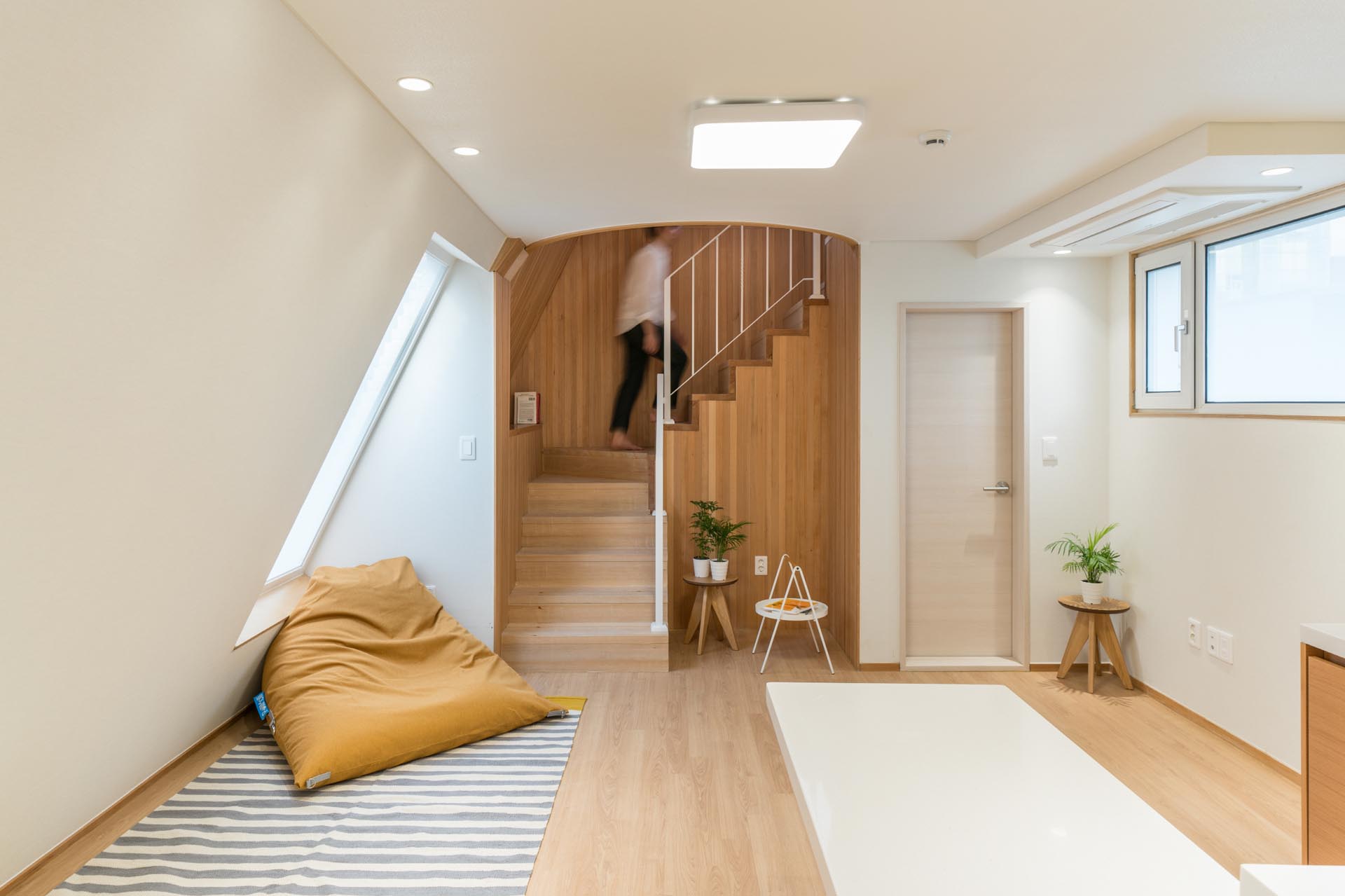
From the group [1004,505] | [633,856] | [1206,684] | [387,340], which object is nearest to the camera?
[633,856]

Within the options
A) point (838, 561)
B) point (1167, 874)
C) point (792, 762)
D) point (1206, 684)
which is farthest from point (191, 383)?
point (1206, 684)

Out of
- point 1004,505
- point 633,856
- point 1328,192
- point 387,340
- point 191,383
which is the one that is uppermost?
point 1328,192

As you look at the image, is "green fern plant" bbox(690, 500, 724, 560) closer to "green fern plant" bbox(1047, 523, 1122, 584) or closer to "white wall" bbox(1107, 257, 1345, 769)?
"green fern plant" bbox(1047, 523, 1122, 584)

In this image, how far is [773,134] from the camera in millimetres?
2547

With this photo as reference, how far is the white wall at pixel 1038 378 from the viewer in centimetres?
441

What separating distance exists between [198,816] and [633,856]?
4.69 feet

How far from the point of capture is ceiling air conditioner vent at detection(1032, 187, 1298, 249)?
118 inches

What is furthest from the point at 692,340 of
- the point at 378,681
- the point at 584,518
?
the point at 378,681

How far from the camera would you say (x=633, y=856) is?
2.57 meters

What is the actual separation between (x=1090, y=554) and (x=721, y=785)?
233 cm

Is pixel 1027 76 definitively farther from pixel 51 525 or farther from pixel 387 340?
pixel 387 340

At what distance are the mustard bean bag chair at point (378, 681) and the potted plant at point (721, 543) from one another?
1.33m

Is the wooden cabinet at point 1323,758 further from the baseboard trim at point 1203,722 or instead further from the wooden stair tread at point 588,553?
the wooden stair tread at point 588,553

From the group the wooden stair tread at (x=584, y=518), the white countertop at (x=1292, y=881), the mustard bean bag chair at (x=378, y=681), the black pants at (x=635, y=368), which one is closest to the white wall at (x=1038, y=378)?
the wooden stair tread at (x=584, y=518)
